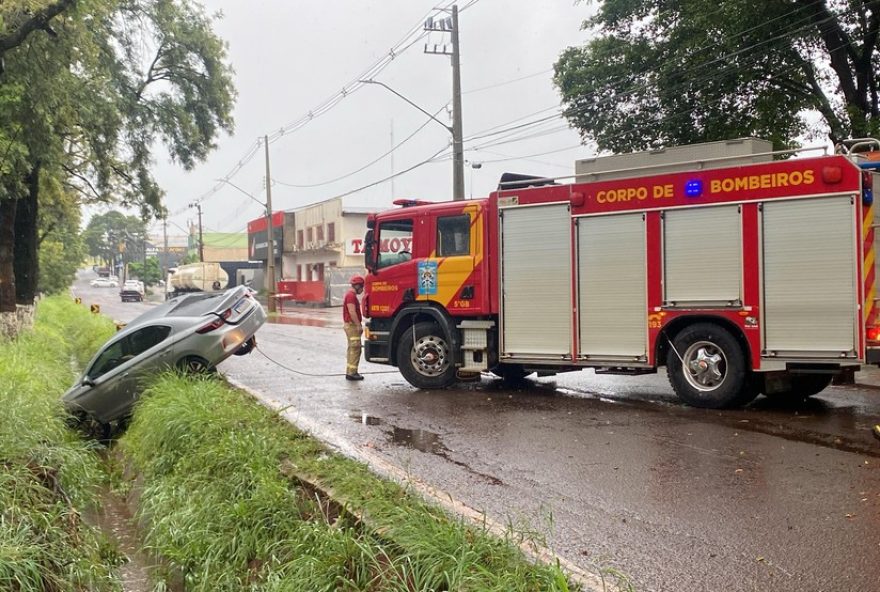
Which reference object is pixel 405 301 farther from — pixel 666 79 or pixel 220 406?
pixel 666 79

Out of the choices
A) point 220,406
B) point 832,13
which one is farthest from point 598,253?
point 832,13

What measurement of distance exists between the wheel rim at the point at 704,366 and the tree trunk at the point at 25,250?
687 inches

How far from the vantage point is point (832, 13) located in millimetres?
14844

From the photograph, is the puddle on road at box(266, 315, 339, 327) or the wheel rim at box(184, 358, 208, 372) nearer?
the wheel rim at box(184, 358, 208, 372)

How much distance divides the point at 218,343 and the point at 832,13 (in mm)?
12491

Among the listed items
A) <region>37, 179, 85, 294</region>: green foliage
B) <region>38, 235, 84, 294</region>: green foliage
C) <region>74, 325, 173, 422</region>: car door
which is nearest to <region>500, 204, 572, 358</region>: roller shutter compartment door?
<region>74, 325, 173, 422</region>: car door

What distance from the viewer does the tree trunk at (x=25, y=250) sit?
806 inches

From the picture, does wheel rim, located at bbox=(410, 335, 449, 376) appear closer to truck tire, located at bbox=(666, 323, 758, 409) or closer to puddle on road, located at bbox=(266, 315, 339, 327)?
truck tire, located at bbox=(666, 323, 758, 409)

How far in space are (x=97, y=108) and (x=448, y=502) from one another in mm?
13663

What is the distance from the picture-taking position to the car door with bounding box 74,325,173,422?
10461mm

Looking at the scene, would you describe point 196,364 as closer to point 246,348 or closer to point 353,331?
point 246,348

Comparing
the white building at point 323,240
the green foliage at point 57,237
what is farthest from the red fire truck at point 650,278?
the white building at point 323,240

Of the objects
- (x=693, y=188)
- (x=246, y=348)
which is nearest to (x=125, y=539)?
(x=246, y=348)

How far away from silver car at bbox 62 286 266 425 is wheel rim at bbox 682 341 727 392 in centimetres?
624
